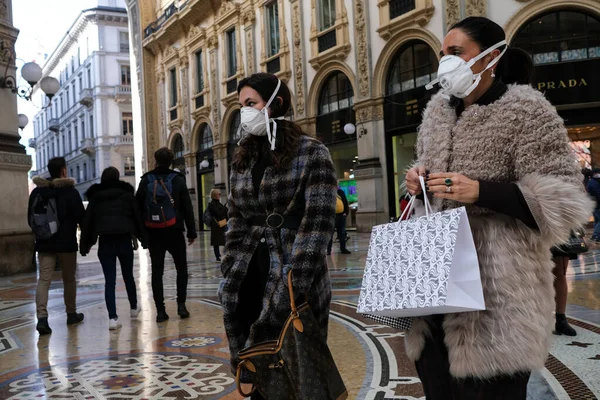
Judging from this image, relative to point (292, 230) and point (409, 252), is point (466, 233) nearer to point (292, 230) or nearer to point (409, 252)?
point (409, 252)

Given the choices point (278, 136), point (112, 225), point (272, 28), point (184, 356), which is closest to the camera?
point (278, 136)

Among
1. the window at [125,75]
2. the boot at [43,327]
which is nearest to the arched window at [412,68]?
the boot at [43,327]

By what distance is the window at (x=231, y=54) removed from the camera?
2617 cm

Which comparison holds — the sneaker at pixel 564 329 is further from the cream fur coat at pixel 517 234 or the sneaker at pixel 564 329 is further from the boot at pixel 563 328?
the cream fur coat at pixel 517 234

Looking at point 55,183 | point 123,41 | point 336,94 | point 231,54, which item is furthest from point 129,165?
point 55,183

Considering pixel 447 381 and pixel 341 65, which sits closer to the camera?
pixel 447 381

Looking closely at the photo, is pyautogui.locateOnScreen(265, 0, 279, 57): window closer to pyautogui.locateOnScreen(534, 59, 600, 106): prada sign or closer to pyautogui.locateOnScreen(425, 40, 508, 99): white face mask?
pyautogui.locateOnScreen(534, 59, 600, 106): prada sign

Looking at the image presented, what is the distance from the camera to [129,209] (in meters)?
6.15

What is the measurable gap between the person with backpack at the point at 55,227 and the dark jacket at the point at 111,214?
0.21 m

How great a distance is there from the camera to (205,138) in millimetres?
29531

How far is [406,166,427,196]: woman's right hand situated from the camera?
74.6 inches

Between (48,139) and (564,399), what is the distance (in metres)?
74.5

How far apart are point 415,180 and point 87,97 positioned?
53.2 m

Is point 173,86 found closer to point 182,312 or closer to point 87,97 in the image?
point 87,97
